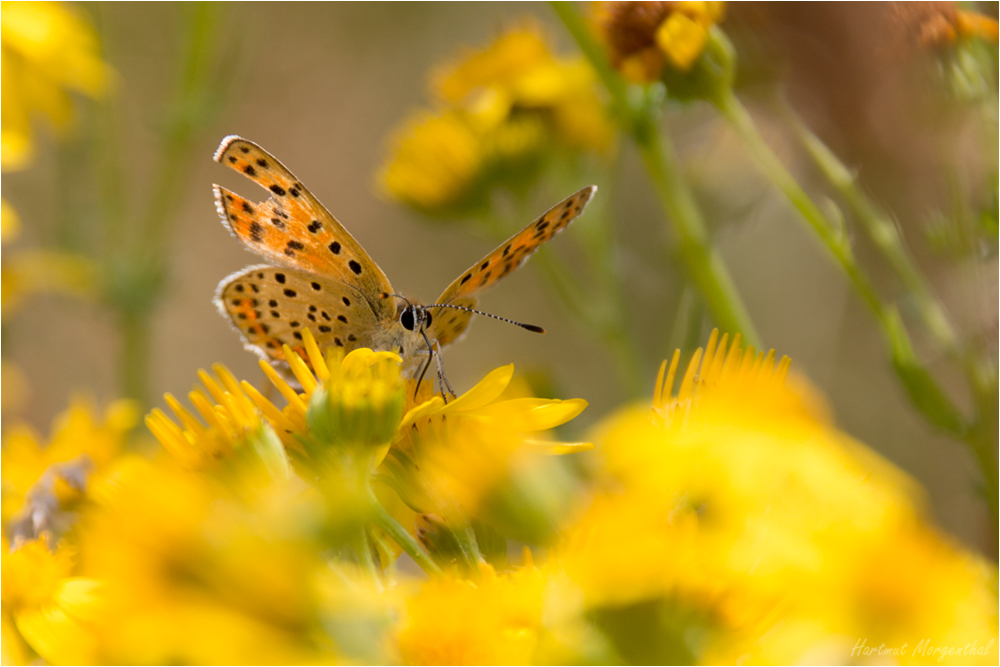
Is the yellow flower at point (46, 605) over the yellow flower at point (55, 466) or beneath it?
beneath

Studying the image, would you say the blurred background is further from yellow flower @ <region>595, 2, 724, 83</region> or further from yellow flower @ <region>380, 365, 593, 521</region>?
yellow flower @ <region>380, 365, 593, 521</region>

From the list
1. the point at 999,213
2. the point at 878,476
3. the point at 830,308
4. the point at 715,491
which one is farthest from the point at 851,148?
the point at 830,308

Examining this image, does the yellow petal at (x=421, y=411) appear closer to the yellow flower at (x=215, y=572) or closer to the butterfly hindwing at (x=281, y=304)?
the yellow flower at (x=215, y=572)

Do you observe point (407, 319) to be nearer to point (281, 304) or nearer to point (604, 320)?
point (281, 304)

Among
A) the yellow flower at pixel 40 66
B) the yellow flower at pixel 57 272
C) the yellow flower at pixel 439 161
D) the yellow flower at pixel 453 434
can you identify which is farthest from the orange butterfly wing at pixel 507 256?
the yellow flower at pixel 57 272

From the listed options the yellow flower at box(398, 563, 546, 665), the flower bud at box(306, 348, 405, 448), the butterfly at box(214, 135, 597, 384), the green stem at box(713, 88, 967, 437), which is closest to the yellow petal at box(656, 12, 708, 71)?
the green stem at box(713, 88, 967, 437)

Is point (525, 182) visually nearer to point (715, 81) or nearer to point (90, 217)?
point (715, 81)
